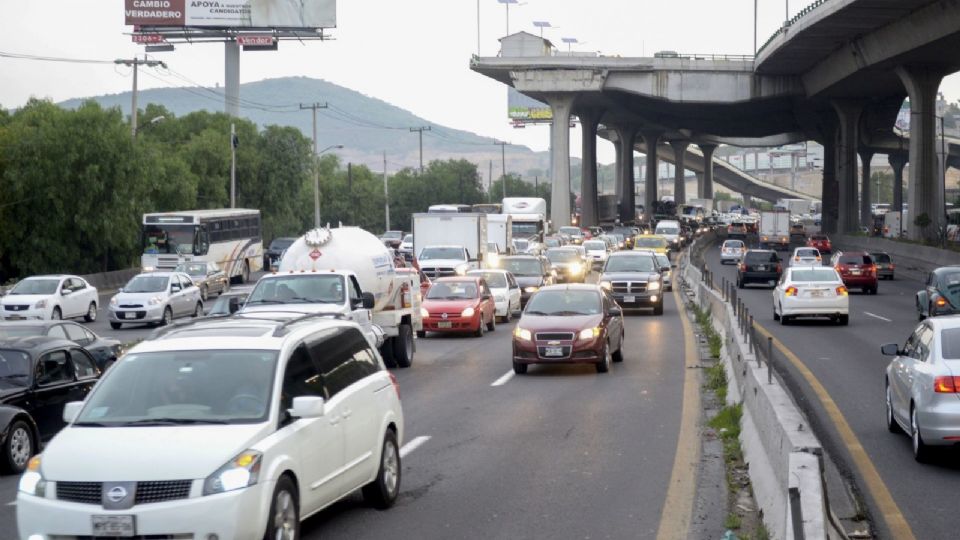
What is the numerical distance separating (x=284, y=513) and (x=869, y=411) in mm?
10659

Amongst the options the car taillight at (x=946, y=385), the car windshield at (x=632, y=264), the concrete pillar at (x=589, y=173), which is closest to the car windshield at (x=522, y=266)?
the car windshield at (x=632, y=264)

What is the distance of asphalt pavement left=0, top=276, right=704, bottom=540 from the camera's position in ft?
36.5

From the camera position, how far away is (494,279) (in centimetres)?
3878

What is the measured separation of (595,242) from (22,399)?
6030 cm

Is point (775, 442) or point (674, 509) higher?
point (775, 442)

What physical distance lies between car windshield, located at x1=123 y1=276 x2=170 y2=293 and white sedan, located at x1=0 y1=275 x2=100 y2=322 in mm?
2020

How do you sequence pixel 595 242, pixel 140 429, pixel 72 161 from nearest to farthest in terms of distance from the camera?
pixel 140 429 < pixel 72 161 < pixel 595 242

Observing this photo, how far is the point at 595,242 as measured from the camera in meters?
74.1

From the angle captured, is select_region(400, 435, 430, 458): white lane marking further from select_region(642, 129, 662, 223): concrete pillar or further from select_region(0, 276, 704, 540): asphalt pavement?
select_region(642, 129, 662, 223): concrete pillar

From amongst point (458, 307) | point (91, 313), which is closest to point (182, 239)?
point (91, 313)

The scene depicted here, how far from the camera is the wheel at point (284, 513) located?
29.8 feet

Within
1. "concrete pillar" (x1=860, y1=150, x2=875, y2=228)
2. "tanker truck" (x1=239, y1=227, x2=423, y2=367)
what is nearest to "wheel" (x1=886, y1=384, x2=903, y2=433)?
"tanker truck" (x1=239, y1=227, x2=423, y2=367)

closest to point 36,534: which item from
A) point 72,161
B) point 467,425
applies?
point 467,425

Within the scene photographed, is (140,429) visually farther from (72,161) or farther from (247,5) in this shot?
(247,5)
